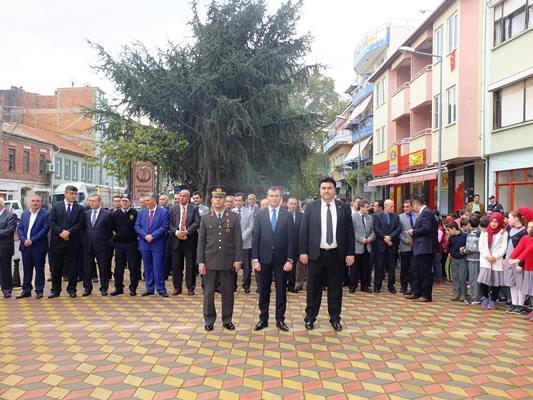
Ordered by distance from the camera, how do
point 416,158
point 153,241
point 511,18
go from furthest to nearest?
point 416,158 < point 511,18 < point 153,241

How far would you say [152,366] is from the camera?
5250mm

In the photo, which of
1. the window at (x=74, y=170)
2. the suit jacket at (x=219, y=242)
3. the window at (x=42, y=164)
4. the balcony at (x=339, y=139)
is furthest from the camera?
the balcony at (x=339, y=139)

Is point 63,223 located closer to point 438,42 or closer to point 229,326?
point 229,326

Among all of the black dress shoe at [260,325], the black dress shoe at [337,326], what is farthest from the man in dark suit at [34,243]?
the black dress shoe at [337,326]

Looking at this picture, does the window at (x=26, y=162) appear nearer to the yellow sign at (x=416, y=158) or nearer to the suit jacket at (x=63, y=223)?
the yellow sign at (x=416, y=158)

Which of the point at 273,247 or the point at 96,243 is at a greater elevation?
the point at 273,247

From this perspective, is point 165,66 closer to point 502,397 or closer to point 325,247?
point 325,247

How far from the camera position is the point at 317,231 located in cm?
690

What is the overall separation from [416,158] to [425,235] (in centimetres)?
1783

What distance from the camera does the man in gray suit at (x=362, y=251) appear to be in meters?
10.1

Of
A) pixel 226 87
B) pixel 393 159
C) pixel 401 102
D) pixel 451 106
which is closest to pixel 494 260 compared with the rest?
pixel 226 87

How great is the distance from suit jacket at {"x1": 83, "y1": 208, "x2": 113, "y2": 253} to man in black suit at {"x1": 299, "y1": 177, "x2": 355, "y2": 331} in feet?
13.9

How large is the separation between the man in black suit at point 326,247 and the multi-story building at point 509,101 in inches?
528

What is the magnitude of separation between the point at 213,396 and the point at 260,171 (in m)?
17.6
